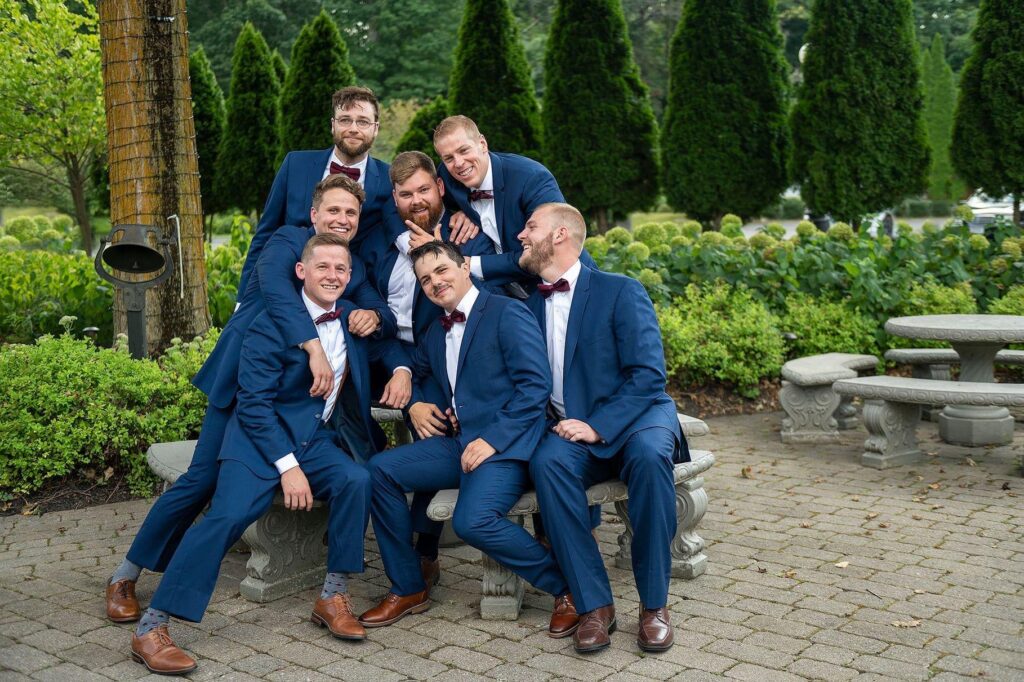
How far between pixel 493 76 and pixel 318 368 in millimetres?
10342

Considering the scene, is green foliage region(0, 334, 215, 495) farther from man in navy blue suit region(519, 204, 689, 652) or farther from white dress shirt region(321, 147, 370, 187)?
man in navy blue suit region(519, 204, 689, 652)

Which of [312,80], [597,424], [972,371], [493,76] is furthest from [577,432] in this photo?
[312,80]

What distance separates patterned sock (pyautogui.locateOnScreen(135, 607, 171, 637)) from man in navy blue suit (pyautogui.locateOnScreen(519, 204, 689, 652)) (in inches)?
53.6

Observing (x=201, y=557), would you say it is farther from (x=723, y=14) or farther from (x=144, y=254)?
(x=723, y=14)

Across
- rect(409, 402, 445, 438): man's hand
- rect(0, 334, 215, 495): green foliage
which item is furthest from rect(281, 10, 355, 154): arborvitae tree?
rect(409, 402, 445, 438): man's hand

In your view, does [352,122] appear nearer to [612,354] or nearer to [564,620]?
[612,354]

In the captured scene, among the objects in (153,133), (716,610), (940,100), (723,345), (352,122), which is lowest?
(716,610)

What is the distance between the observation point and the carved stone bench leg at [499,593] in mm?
3996

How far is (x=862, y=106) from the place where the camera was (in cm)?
1255

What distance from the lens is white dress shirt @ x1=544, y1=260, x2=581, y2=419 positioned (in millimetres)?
4203

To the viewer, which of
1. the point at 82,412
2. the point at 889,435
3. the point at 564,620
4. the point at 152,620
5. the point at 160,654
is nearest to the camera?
the point at 160,654

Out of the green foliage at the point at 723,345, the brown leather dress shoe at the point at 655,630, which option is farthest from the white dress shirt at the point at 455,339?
the green foliage at the point at 723,345

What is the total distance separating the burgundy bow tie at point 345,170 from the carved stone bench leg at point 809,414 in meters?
3.49

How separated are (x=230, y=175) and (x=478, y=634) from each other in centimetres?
1400
